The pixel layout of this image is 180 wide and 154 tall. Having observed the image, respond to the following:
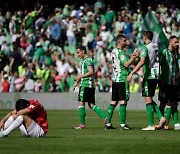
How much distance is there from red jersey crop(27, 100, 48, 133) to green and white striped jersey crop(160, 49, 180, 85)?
4371 millimetres

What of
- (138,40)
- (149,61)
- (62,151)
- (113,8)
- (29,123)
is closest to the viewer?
(62,151)

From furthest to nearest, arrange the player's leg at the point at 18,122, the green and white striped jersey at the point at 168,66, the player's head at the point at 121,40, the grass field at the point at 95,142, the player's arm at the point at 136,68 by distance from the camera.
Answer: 1. the player's head at the point at 121,40
2. the green and white striped jersey at the point at 168,66
3. the player's arm at the point at 136,68
4. the player's leg at the point at 18,122
5. the grass field at the point at 95,142

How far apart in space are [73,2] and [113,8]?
2.41 m

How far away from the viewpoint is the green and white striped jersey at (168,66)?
19984 millimetres

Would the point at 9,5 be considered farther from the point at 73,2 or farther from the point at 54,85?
the point at 54,85

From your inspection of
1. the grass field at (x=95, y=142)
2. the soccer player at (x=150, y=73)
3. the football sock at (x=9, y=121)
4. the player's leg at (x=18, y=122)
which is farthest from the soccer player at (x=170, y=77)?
Result: the football sock at (x=9, y=121)

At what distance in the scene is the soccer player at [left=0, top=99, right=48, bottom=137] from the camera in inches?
636

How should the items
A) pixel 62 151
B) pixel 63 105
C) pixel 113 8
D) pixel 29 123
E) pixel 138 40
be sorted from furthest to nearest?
pixel 113 8, pixel 138 40, pixel 63 105, pixel 29 123, pixel 62 151

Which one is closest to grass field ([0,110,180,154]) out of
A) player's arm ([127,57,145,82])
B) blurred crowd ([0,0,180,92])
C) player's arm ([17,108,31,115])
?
player's arm ([17,108,31,115])

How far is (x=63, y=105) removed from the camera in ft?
114

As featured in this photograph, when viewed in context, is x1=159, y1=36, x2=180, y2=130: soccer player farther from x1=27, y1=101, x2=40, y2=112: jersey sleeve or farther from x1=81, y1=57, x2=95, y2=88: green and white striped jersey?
x1=27, y1=101, x2=40, y2=112: jersey sleeve

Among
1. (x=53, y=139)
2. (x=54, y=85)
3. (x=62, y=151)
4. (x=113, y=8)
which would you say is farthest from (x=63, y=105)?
(x=62, y=151)

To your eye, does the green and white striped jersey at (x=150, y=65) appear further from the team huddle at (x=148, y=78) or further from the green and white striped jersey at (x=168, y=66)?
the green and white striped jersey at (x=168, y=66)

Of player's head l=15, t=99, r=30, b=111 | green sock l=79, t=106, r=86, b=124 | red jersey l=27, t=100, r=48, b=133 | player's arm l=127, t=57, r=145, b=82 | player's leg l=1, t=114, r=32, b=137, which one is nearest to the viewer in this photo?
player's leg l=1, t=114, r=32, b=137
